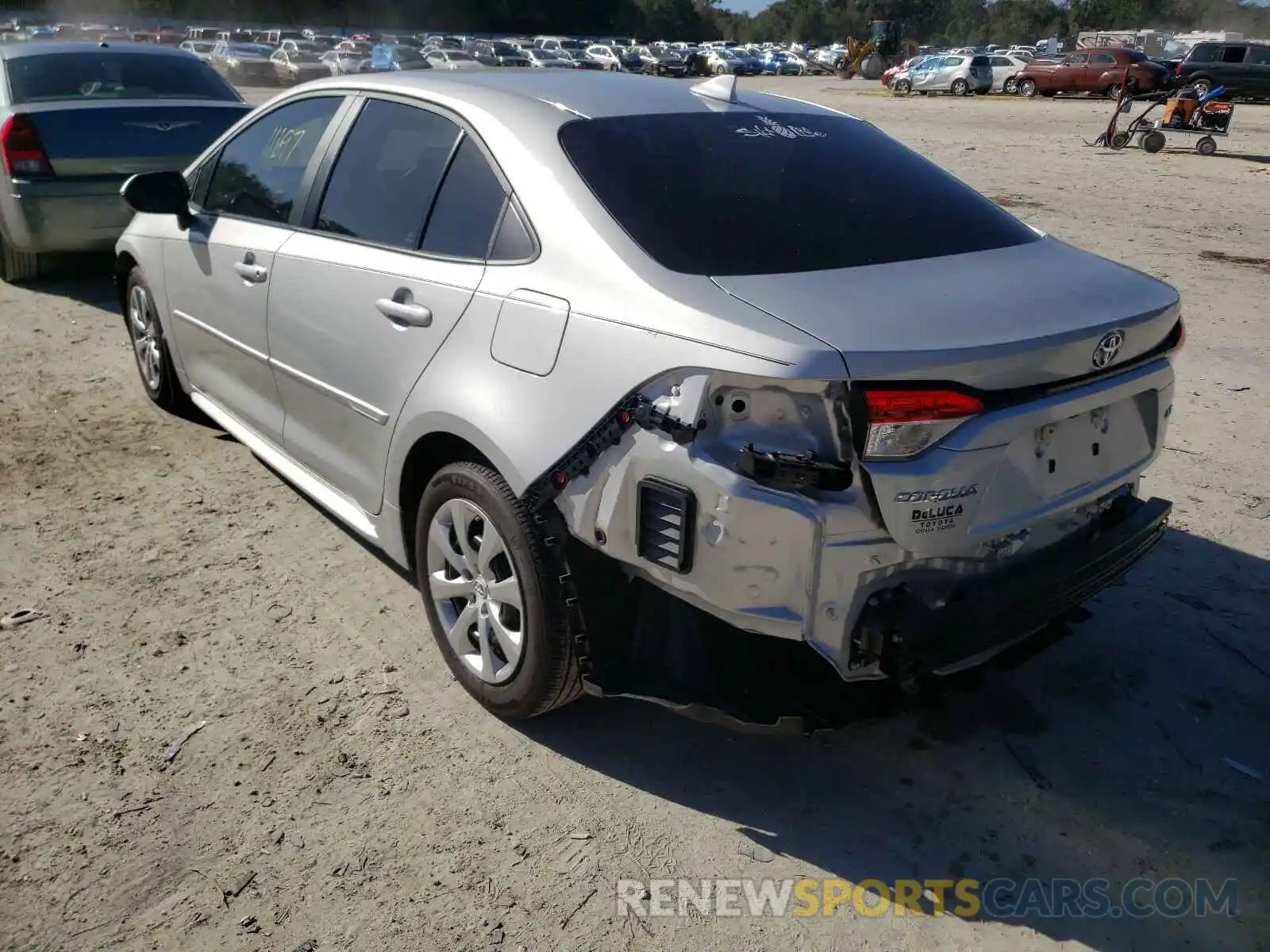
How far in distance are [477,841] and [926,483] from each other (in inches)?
56.6

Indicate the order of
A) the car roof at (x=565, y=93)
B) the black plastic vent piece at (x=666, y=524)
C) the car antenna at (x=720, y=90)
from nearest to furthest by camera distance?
the black plastic vent piece at (x=666, y=524) → the car roof at (x=565, y=93) → the car antenna at (x=720, y=90)

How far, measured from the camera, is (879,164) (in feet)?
11.1

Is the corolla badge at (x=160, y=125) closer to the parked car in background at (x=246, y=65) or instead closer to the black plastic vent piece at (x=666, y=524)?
the black plastic vent piece at (x=666, y=524)

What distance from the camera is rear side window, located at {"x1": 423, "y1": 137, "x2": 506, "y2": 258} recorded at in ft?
9.91

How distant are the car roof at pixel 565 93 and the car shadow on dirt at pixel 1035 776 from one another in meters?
1.84

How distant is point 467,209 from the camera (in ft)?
10.2

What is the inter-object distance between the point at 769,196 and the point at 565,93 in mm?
790

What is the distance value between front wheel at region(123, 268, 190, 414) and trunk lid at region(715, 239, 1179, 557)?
363 centimetres

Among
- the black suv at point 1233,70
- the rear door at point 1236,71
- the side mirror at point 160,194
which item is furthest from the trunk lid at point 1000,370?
the rear door at point 1236,71

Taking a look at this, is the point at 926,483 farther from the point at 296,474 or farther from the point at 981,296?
the point at 296,474

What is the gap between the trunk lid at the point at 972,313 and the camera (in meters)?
2.30

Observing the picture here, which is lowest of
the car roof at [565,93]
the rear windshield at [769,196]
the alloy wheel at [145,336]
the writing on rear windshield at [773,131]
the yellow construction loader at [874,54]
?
the yellow construction loader at [874,54]

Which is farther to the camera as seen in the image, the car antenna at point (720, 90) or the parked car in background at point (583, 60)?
the parked car in background at point (583, 60)

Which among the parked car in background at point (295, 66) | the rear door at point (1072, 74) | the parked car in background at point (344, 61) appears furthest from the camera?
the parked car in background at point (344, 61)
